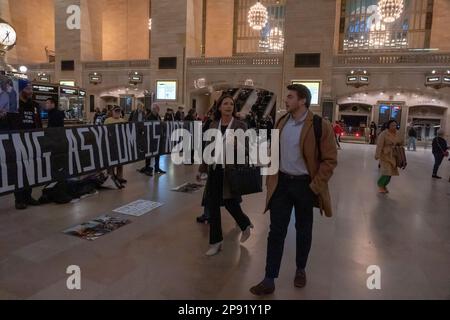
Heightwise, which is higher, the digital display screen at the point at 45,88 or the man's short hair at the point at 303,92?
the digital display screen at the point at 45,88

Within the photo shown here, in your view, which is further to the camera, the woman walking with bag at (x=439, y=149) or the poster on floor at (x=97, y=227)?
the woman walking with bag at (x=439, y=149)

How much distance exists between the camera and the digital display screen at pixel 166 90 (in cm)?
2527

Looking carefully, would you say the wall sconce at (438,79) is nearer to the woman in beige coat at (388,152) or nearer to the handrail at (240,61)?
the handrail at (240,61)

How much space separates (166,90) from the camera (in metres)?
25.5

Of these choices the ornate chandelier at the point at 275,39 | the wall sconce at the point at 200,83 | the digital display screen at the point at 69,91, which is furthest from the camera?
the ornate chandelier at the point at 275,39

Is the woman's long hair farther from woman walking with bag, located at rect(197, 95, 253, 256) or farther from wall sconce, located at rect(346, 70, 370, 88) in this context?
wall sconce, located at rect(346, 70, 370, 88)

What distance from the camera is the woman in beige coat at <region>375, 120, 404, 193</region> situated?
7455mm

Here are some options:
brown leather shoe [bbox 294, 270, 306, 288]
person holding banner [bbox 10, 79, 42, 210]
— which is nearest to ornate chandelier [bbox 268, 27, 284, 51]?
person holding banner [bbox 10, 79, 42, 210]

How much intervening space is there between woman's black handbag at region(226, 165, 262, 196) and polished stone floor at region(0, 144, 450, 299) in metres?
0.75

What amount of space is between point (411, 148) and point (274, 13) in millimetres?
17023

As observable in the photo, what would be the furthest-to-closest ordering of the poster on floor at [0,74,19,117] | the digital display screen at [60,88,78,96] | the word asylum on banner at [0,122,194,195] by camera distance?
the digital display screen at [60,88,78,96]
the poster on floor at [0,74,19,117]
the word asylum on banner at [0,122,194,195]

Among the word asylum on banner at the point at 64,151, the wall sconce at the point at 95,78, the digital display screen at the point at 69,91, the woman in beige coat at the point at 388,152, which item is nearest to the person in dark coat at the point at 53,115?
the word asylum on banner at the point at 64,151

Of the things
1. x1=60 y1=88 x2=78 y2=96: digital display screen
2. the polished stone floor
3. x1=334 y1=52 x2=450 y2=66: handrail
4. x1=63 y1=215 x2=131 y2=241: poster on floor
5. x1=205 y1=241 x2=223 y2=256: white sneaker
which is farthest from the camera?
x1=334 y1=52 x2=450 y2=66: handrail

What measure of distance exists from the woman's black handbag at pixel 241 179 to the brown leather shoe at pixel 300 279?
955 mm
